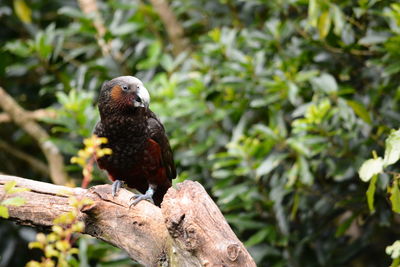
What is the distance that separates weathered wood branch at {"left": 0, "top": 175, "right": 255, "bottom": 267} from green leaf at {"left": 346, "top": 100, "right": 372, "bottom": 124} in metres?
1.60

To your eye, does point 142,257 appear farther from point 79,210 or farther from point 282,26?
point 282,26

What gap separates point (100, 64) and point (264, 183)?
170cm

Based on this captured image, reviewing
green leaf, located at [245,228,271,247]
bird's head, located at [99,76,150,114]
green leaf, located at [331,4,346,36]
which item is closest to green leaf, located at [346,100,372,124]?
→ green leaf, located at [331,4,346,36]

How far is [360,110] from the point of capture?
3756 mm

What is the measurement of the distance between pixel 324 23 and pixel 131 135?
1.44 m

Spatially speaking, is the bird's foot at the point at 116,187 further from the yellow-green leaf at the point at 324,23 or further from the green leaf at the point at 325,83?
the yellow-green leaf at the point at 324,23

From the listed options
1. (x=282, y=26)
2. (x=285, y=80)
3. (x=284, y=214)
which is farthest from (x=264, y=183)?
(x=282, y=26)

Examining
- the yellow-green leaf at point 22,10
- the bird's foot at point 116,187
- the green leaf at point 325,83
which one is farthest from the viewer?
the yellow-green leaf at point 22,10

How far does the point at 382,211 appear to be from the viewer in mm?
4043

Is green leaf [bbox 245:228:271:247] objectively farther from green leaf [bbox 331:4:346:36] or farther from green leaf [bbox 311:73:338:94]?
green leaf [bbox 331:4:346:36]

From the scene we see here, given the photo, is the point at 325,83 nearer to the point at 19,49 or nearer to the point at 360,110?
the point at 360,110

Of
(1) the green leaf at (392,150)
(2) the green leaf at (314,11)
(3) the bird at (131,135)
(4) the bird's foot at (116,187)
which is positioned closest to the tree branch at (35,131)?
(3) the bird at (131,135)

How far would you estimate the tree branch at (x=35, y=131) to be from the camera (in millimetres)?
5117

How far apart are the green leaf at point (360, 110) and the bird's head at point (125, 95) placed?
130 cm
